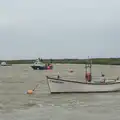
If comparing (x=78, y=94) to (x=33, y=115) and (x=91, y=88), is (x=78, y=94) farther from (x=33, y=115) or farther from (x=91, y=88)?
(x=33, y=115)

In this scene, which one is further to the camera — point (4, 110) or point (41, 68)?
point (41, 68)

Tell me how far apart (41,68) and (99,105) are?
109m

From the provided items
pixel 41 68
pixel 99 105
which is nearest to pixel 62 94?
pixel 99 105

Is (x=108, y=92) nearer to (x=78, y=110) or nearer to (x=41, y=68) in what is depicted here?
(x=78, y=110)

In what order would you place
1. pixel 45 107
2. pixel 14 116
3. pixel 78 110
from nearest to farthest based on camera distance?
pixel 14 116, pixel 78 110, pixel 45 107

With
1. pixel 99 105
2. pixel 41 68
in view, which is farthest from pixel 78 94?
pixel 41 68

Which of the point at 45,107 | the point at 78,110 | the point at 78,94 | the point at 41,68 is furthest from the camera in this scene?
the point at 41,68

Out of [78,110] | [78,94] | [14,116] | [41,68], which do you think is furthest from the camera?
[41,68]

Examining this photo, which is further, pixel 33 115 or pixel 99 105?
pixel 99 105

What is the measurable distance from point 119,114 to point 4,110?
757cm

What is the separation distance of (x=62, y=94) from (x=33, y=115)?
13.4 meters

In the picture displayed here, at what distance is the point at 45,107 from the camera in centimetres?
2388

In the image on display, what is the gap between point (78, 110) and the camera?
22.2 metres

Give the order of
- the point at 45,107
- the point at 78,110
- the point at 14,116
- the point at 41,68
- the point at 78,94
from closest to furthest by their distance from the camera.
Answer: the point at 14,116 < the point at 78,110 < the point at 45,107 < the point at 78,94 < the point at 41,68
